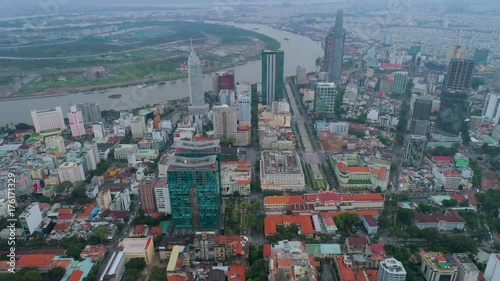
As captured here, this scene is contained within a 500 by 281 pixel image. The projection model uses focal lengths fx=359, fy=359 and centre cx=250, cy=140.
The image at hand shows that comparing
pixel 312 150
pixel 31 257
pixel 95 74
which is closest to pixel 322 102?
pixel 312 150

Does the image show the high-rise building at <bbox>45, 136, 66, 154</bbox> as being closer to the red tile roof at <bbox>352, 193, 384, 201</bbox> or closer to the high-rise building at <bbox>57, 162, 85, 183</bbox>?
the high-rise building at <bbox>57, 162, 85, 183</bbox>

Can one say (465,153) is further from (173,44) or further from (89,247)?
(173,44)

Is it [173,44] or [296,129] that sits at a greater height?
[173,44]

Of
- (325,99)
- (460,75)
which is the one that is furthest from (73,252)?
(460,75)

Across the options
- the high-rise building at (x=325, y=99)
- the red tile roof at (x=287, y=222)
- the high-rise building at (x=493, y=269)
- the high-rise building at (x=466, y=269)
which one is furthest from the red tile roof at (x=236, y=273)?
the high-rise building at (x=325, y=99)

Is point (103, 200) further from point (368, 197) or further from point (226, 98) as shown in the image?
point (226, 98)
